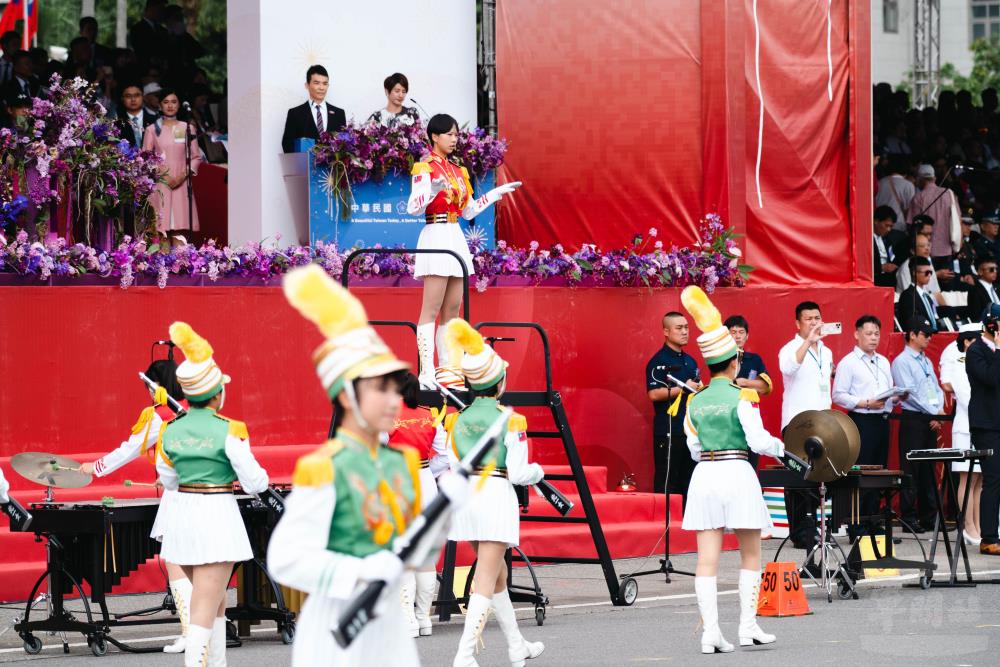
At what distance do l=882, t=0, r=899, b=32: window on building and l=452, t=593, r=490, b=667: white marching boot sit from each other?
4078 cm

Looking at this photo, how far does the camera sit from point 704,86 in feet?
60.8

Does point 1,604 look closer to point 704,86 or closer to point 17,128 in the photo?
point 17,128

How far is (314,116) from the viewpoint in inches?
669

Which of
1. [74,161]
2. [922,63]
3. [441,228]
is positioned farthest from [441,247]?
[922,63]

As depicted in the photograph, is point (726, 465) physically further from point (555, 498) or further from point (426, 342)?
point (426, 342)

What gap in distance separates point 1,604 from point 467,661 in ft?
15.3

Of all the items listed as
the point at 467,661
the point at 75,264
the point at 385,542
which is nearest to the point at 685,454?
the point at 75,264

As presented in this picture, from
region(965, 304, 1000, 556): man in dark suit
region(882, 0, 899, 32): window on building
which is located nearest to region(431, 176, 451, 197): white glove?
region(965, 304, 1000, 556): man in dark suit

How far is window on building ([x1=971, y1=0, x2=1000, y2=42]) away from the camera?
50812mm

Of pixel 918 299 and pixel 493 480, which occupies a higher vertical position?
pixel 918 299

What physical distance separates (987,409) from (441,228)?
521 cm

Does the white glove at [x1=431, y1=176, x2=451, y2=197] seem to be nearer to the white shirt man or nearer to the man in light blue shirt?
the white shirt man

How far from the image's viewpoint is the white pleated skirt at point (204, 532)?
9453 mm

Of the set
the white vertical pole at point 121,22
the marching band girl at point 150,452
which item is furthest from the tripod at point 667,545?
the white vertical pole at point 121,22
